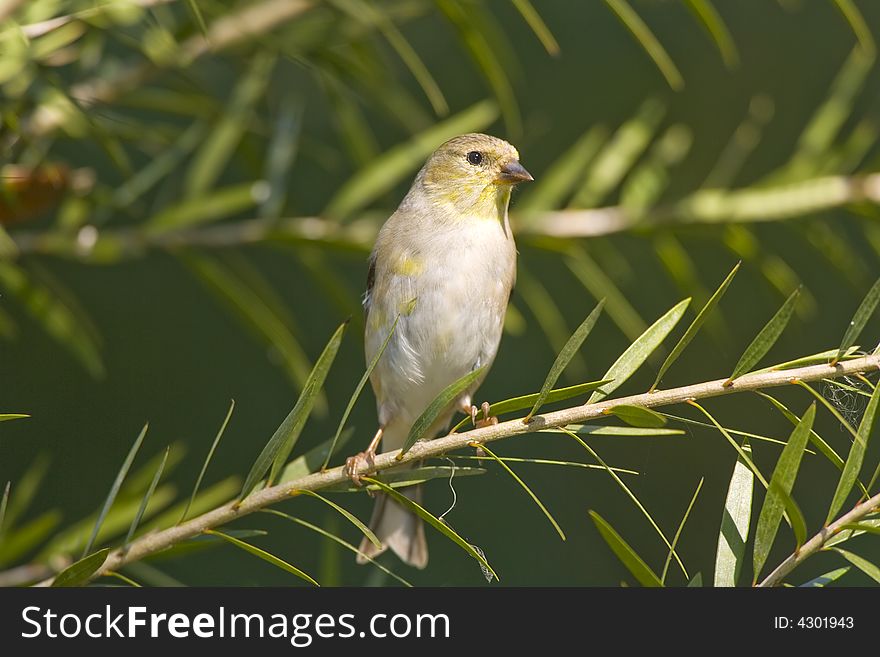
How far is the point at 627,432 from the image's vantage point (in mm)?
868

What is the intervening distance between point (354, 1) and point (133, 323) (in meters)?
1.80

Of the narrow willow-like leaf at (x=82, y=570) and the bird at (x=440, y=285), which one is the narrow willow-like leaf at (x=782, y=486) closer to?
the narrow willow-like leaf at (x=82, y=570)

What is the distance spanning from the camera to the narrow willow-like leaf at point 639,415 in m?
0.78

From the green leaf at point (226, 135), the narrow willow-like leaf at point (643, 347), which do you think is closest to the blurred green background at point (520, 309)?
the green leaf at point (226, 135)

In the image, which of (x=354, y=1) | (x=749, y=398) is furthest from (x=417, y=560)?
(x=749, y=398)

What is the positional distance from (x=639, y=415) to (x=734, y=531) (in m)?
0.16

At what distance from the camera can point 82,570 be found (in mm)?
868

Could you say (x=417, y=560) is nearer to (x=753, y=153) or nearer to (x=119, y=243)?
(x=119, y=243)

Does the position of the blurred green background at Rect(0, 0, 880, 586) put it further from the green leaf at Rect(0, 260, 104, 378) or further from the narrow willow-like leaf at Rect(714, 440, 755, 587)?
the narrow willow-like leaf at Rect(714, 440, 755, 587)

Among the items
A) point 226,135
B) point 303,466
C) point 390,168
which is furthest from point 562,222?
point 303,466

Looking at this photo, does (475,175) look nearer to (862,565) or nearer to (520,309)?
(520,309)

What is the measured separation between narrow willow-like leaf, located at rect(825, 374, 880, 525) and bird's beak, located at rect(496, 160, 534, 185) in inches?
45.0
